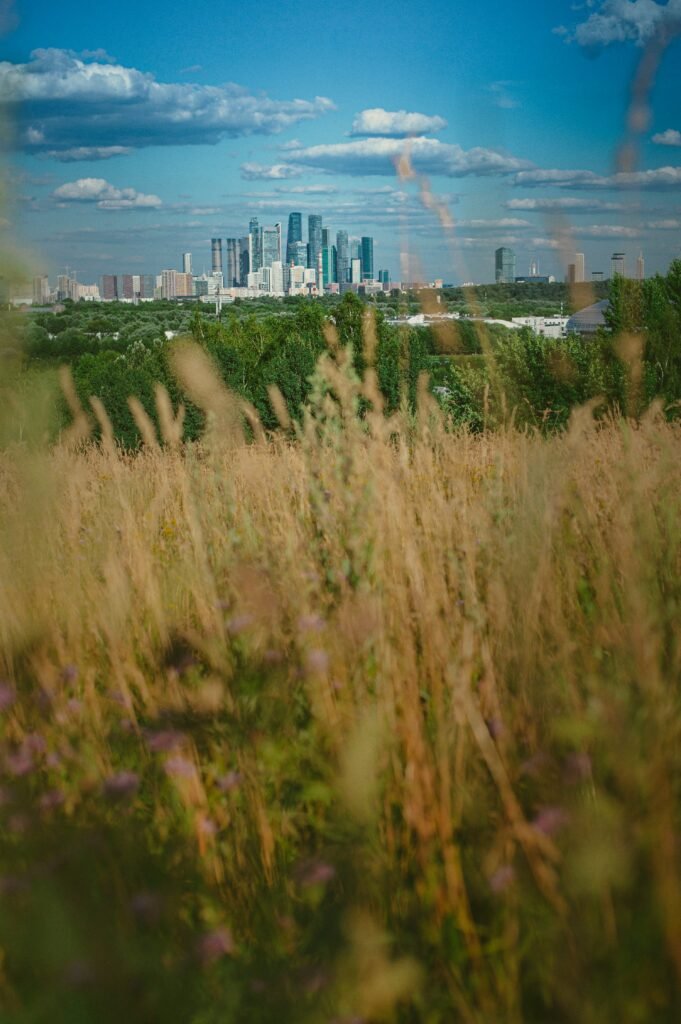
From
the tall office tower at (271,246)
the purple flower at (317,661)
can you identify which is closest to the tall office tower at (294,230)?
the tall office tower at (271,246)

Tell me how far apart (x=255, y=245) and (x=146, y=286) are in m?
35.8

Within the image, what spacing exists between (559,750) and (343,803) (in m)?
0.48

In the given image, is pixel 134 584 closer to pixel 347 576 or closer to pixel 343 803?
pixel 347 576

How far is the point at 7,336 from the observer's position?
4.48 ft

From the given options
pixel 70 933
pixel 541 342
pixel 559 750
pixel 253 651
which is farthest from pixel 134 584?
pixel 541 342

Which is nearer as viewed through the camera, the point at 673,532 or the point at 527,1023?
the point at 527,1023

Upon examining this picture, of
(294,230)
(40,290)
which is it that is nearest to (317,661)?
(40,290)

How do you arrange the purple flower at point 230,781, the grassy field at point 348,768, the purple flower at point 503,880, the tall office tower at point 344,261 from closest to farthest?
the grassy field at point 348,768 → the purple flower at point 503,880 → the purple flower at point 230,781 → the tall office tower at point 344,261

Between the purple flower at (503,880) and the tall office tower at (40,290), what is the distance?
119cm

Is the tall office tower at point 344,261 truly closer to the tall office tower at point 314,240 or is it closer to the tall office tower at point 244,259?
the tall office tower at point 314,240

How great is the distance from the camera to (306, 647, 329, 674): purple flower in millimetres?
2105

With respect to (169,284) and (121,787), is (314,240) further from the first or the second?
(121,787)

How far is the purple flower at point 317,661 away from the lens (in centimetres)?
211

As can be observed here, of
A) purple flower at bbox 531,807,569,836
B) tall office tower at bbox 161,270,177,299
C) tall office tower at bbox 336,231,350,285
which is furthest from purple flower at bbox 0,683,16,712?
tall office tower at bbox 161,270,177,299
